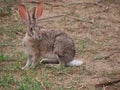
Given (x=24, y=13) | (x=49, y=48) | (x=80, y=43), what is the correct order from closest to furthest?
(x=24, y=13), (x=49, y=48), (x=80, y=43)

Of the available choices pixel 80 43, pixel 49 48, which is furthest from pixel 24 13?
pixel 80 43

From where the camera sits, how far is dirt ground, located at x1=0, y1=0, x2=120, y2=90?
254 inches

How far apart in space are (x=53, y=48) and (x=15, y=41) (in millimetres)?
1320

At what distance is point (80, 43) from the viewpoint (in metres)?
8.24

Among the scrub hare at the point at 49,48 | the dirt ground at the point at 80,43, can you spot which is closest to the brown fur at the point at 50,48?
the scrub hare at the point at 49,48

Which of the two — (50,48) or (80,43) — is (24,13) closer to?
(50,48)

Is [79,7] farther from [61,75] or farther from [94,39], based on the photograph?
[61,75]

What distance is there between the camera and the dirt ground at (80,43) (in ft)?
21.2

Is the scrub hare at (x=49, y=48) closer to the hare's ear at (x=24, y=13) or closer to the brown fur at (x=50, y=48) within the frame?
the brown fur at (x=50, y=48)

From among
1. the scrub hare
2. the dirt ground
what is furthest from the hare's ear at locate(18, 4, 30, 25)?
the dirt ground

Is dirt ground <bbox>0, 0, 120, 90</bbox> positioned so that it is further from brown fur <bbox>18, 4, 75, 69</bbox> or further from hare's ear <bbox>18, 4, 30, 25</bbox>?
hare's ear <bbox>18, 4, 30, 25</bbox>

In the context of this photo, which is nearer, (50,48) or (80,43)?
(50,48)

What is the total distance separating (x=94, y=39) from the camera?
857cm

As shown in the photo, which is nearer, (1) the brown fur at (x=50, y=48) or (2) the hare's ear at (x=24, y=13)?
(2) the hare's ear at (x=24, y=13)
